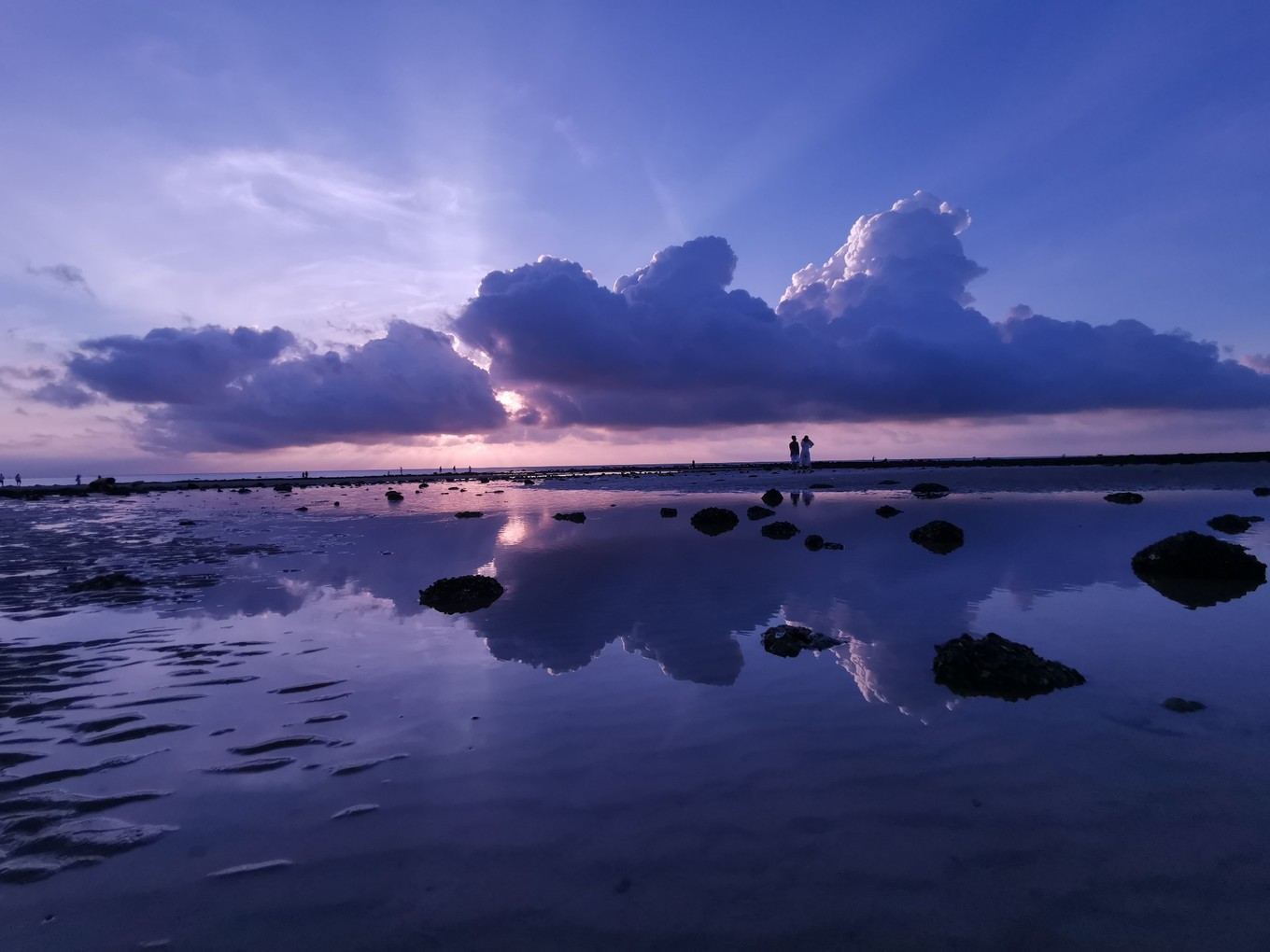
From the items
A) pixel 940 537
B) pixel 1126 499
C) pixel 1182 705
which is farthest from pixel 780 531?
pixel 1126 499

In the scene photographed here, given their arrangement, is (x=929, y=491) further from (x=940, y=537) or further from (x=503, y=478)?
(x=503, y=478)

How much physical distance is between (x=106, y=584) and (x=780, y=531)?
2115 cm

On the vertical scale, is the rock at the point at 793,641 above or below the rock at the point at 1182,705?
above

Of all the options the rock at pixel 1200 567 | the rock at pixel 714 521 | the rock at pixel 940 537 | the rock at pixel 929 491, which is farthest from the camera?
the rock at pixel 929 491

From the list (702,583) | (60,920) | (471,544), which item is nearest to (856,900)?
(60,920)

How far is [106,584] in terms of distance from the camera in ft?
49.3

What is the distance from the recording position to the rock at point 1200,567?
545 inches

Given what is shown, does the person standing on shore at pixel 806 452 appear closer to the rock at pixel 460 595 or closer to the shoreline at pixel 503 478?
the shoreline at pixel 503 478

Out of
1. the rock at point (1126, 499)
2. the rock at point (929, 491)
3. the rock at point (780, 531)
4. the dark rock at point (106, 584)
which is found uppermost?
the dark rock at point (106, 584)

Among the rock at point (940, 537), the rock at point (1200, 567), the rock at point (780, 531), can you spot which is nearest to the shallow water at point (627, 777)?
the rock at point (1200, 567)

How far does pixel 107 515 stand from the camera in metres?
41.7

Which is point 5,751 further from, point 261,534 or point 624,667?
point 261,534

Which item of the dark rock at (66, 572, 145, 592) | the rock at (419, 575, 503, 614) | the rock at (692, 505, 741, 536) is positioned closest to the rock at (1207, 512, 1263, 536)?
the rock at (692, 505, 741, 536)

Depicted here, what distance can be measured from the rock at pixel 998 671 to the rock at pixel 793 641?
1.80 metres
